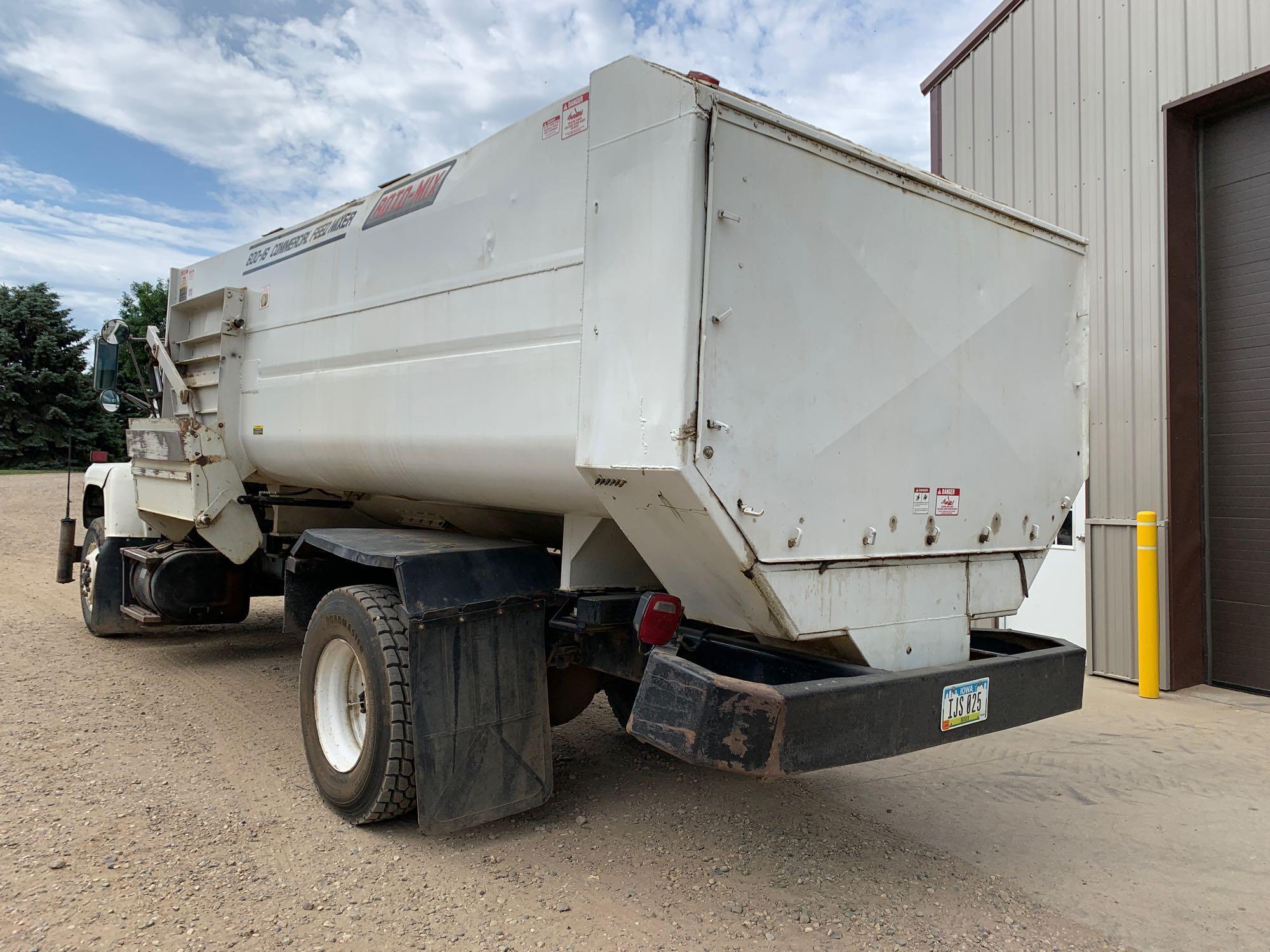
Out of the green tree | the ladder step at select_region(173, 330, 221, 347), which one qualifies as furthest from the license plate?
the green tree

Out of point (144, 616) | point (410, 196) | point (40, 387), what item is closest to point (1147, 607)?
point (410, 196)

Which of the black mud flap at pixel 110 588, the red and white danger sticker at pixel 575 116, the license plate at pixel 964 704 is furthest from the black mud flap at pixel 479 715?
the black mud flap at pixel 110 588

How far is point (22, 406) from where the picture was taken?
29828 millimetres

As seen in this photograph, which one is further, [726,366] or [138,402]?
[138,402]

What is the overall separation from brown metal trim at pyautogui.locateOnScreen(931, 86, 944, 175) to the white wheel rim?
24.5 ft

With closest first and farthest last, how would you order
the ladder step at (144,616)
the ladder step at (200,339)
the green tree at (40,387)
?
1. the ladder step at (200,339)
2. the ladder step at (144,616)
3. the green tree at (40,387)

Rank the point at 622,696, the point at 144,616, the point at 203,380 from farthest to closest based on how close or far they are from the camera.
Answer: the point at 144,616 → the point at 203,380 → the point at 622,696

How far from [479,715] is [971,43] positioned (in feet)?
26.0

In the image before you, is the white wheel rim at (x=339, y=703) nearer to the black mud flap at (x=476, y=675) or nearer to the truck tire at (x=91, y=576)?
the black mud flap at (x=476, y=675)

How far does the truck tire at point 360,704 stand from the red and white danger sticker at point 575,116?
2.09m

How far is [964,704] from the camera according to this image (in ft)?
10.6

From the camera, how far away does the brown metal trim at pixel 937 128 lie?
892 cm

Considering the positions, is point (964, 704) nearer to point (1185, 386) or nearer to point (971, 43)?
point (1185, 386)

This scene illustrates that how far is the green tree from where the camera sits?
2945cm
